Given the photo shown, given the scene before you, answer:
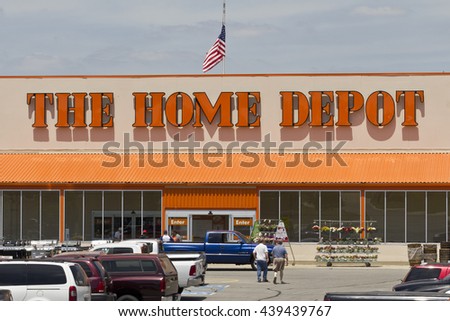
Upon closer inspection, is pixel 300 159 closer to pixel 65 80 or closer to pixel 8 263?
pixel 65 80

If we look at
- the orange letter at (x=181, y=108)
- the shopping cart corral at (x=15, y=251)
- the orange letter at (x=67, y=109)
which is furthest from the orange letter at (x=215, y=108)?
the shopping cart corral at (x=15, y=251)

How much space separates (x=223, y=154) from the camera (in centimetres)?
5791

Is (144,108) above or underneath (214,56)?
underneath

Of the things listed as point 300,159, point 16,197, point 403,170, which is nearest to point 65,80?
point 16,197

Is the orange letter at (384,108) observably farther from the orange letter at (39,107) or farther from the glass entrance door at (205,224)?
the orange letter at (39,107)

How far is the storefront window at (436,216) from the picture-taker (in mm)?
53625

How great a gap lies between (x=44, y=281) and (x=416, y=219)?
113ft

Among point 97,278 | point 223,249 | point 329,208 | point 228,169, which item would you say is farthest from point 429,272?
point 228,169

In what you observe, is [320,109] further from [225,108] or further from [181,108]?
[181,108]

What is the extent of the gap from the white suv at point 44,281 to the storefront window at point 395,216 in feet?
109

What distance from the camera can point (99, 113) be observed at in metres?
58.8

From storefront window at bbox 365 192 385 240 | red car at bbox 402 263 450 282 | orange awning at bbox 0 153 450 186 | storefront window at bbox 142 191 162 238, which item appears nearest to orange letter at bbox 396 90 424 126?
orange awning at bbox 0 153 450 186

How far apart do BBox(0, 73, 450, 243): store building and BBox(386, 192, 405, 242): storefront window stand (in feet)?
0.17

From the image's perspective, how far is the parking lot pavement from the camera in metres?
33.2
